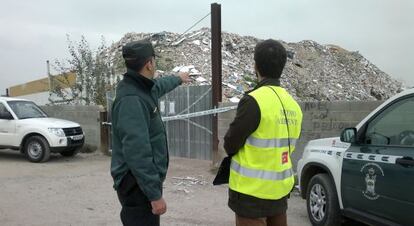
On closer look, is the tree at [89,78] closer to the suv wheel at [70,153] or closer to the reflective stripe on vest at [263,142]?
the suv wheel at [70,153]

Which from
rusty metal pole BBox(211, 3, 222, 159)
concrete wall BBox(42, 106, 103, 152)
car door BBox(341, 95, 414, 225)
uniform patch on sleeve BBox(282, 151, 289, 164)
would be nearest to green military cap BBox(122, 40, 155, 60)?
uniform patch on sleeve BBox(282, 151, 289, 164)

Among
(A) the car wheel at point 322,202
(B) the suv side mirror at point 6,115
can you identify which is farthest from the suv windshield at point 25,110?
(A) the car wheel at point 322,202

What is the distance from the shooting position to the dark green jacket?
123 inches

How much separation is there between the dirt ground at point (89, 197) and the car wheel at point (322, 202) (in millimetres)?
487

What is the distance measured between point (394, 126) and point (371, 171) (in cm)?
50

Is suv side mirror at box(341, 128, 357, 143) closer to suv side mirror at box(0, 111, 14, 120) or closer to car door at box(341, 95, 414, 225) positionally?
car door at box(341, 95, 414, 225)

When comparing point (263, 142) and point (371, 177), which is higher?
point (263, 142)

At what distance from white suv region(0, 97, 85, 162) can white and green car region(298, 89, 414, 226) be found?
8420mm

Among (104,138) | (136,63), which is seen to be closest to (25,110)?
(104,138)

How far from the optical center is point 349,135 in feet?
18.0

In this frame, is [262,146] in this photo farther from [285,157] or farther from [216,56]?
[216,56]

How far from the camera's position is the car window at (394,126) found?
485cm

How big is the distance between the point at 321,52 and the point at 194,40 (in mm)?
9941

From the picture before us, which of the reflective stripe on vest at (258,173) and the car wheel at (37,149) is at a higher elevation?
the reflective stripe on vest at (258,173)
